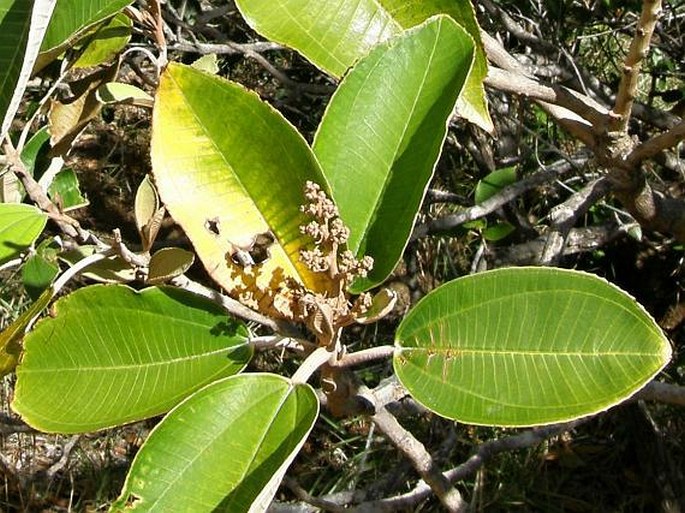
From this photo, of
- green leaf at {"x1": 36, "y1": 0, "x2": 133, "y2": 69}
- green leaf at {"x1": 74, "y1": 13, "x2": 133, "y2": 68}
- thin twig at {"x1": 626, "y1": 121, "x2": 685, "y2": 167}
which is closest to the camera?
green leaf at {"x1": 36, "y1": 0, "x2": 133, "y2": 69}

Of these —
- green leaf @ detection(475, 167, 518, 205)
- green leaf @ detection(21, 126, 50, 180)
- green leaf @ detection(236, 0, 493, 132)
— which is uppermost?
green leaf @ detection(236, 0, 493, 132)

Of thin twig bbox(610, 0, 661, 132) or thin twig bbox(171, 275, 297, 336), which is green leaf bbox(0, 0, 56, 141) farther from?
thin twig bbox(610, 0, 661, 132)

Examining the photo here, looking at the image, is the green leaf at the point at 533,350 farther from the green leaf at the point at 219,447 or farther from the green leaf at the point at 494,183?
the green leaf at the point at 494,183

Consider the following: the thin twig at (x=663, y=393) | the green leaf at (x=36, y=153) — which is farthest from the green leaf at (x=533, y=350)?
the thin twig at (x=663, y=393)

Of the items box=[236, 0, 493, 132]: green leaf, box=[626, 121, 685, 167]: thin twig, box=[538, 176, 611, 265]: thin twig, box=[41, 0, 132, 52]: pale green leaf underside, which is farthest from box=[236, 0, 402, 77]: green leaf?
box=[538, 176, 611, 265]: thin twig

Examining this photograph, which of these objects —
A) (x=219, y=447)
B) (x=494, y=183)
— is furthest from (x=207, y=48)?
(x=219, y=447)

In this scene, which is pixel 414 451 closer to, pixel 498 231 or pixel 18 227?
pixel 18 227

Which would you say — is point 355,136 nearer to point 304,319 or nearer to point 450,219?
point 304,319
